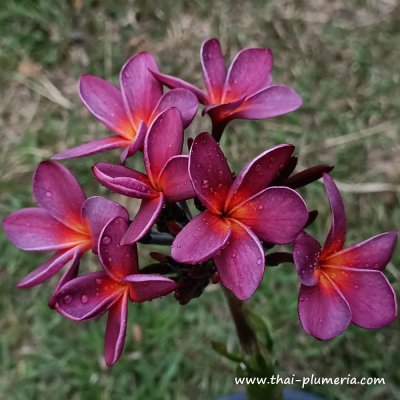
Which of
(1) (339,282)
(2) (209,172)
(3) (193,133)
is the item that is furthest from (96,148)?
(3) (193,133)

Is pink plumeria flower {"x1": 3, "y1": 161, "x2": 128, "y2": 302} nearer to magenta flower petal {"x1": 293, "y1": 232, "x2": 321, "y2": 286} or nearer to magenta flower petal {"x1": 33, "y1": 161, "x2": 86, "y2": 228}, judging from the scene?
magenta flower petal {"x1": 33, "y1": 161, "x2": 86, "y2": 228}

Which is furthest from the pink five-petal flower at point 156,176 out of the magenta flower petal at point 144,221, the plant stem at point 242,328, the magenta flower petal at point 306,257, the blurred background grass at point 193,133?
the blurred background grass at point 193,133

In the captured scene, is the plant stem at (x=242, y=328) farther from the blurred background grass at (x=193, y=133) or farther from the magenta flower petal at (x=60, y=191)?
the blurred background grass at (x=193, y=133)

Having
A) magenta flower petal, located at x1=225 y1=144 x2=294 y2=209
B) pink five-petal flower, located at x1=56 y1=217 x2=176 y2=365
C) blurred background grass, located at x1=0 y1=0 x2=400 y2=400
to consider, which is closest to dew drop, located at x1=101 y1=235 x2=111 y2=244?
pink five-petal flower, located at x1=56 y1=217 x2=176 y2=365

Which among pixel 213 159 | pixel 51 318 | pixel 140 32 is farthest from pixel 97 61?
pixel 213 159

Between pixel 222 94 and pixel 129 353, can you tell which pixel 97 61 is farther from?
pixel 222 94

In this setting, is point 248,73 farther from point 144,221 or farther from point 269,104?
point 144,221
